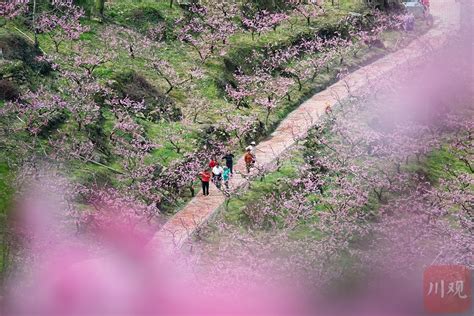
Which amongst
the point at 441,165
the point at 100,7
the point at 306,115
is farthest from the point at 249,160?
the point at 100,7

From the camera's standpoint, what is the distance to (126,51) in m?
51.0

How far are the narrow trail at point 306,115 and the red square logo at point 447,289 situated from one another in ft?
34.4

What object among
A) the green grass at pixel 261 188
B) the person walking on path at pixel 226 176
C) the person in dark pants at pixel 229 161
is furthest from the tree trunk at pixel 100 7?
the person walking on path at pixel 226 176

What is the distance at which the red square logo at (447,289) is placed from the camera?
3219 cm

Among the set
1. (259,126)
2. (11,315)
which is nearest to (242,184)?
(259,126)

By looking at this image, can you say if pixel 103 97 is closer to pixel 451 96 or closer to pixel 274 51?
pixel 274 51

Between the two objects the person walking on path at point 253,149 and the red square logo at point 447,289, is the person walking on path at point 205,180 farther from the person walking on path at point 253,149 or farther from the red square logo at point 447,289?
the red square logo at point 447,289

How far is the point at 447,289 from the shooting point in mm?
33000

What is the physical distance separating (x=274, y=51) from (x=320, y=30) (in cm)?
624

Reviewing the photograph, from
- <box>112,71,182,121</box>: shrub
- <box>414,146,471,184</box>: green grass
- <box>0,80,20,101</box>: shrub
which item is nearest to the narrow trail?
<box>112,71,182,121</box>: shrub

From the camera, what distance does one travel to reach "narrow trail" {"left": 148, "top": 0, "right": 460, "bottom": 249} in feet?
115

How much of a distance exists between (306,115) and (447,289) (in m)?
18.8

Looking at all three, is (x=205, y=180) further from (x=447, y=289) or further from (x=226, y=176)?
(x=447, y=289)

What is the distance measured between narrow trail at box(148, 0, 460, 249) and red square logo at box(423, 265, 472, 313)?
34.4 feet
